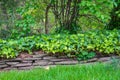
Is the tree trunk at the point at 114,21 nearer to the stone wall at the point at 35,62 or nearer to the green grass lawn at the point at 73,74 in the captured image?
the stone wall at the point at 35,62

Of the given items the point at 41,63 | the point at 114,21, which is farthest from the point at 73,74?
the point at 114,21

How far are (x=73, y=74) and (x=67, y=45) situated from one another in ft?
4.20

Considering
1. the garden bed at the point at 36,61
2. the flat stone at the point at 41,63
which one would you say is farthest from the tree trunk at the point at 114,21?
the flat stone at the point at 41,63

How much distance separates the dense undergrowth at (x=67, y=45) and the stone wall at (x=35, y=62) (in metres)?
0.11

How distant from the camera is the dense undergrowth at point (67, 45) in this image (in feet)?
19.3

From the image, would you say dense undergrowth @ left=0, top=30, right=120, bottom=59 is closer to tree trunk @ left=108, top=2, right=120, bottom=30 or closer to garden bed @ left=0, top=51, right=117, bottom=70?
garden bed @ left=0, top=51, right=117, bottom=70

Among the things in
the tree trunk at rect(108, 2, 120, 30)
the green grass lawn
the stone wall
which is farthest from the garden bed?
the tree trunk at rect(108, 2, 120, 30)

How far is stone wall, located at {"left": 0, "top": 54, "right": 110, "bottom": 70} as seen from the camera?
5797 millimetres

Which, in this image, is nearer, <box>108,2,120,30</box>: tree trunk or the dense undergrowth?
the dense undergrowth

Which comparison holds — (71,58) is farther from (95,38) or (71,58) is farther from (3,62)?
(3,62)

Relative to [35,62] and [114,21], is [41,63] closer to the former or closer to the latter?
[35,62]

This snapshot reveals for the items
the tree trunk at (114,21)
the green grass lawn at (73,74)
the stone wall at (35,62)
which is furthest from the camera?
the tree trunk at (114,21)

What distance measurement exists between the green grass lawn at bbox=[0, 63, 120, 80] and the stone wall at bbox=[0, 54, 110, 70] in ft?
2.14

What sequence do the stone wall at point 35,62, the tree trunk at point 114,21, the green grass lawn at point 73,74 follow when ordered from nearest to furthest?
the green grass lawn at point 73,74 → the stone wall at point 35,62 → the tree trunk at point 114,21
